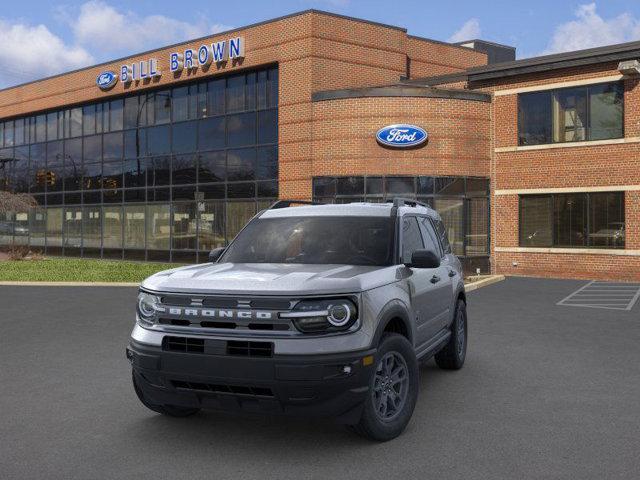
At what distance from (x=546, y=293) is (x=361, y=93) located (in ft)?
32.1

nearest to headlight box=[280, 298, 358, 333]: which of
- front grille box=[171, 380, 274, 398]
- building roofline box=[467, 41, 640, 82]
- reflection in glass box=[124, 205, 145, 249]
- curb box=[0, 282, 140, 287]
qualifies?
front grille box=[171, 380, 274, 398]

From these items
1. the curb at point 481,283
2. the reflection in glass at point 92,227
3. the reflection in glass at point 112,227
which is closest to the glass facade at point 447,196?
the curb at point 481,283

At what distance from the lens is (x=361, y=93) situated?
23031 millimetres

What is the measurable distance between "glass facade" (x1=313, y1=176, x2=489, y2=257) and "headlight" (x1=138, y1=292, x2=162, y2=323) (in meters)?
17.7

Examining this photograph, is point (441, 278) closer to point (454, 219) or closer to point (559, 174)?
point (454, 219)

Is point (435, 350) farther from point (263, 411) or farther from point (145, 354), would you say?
point (145, 354)

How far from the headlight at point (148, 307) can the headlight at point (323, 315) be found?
1112 millimetres

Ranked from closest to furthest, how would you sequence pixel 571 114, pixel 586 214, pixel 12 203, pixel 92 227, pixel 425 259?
pixel 425 259 < pixel 586 214 < pixel 571 114 < pixel 92 227 < pixel 12 203

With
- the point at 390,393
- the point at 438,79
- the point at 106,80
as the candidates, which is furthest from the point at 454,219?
the point at 390,393

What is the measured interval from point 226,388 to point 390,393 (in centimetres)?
140

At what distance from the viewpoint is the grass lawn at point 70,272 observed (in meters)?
21.0

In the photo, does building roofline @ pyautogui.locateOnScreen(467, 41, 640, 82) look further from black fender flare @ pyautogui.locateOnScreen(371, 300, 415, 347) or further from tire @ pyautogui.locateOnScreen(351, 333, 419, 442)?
tire @ pyautogui.locateOnScreen(351, 333, 419, 442)

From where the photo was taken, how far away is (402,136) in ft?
74.6

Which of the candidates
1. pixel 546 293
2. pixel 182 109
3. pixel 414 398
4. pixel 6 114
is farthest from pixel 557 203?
pixel 6 114
